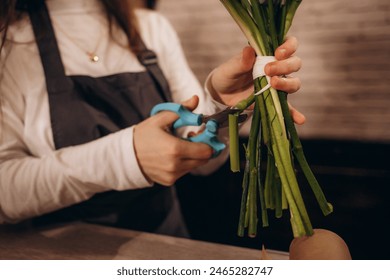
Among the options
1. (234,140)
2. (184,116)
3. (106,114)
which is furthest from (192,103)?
(106,114)

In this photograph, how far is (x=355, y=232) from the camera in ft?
4.06

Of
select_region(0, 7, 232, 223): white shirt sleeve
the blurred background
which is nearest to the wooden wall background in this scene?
the blurred background

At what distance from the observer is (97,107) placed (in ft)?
3.09

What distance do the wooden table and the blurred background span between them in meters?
0.43

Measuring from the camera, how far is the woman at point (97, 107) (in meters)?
0.74

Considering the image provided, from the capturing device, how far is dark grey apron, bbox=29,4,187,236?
0.88m

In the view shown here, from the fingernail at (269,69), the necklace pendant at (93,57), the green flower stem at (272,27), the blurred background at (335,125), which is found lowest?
the blurred background at (335,125)

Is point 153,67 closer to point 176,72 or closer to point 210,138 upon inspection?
point 176,72

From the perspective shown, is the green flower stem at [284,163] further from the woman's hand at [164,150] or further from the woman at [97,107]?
the woman's hand at [164,150]

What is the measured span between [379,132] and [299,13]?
0.56 metres

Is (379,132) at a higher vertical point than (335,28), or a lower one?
lower

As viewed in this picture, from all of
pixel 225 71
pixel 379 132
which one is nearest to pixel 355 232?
pixel 379 132

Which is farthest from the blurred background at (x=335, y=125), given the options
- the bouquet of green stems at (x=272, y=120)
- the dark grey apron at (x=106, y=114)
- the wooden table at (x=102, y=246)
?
the bouquet of green stems at (x=272, y=120)

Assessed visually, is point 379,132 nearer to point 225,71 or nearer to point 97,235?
point 225,71
